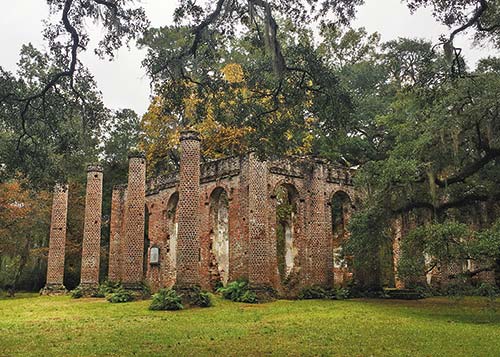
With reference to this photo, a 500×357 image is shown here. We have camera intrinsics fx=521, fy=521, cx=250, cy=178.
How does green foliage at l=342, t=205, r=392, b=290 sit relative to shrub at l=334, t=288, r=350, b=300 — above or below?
above

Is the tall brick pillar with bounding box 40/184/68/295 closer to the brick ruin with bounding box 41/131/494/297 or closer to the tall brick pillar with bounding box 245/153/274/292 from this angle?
the brick ruin with bounding box 41/131/494/297

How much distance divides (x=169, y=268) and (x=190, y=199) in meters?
7.96

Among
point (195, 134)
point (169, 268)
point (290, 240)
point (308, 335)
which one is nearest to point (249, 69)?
point (308, 335)

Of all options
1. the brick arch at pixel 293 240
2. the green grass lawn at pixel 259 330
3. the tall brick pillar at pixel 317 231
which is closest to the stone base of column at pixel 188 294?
the green grass lawn at pixel 259 330

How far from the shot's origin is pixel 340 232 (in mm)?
26781

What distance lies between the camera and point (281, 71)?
10891 millimetres

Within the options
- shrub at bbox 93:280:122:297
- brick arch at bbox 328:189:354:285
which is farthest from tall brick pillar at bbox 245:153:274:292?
shrub at bbox 93:280:122:297

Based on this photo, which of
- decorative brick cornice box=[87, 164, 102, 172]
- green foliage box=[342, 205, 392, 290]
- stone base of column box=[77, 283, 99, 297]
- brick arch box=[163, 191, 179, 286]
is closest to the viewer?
green foliage box=[342, 205, 392, 290]

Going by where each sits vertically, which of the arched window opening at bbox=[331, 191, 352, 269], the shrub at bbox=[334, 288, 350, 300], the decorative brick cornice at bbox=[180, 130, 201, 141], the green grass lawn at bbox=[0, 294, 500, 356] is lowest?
the green grass lawn at bbox=[0, 294, 500, 356]

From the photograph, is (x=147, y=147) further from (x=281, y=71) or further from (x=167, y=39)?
(x=281, y=71)

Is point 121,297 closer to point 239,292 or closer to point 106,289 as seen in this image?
point 106,289

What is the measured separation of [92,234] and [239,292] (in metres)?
9.84

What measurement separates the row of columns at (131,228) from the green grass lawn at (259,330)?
252 centimetres

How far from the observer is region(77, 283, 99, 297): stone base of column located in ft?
81.8
